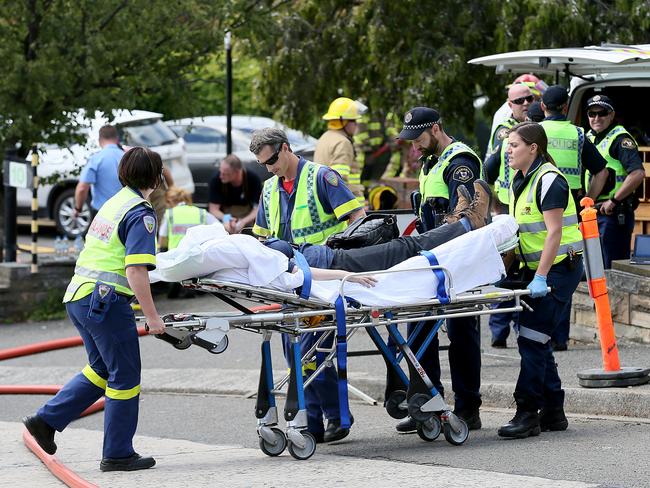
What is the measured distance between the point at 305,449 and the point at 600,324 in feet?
8.27

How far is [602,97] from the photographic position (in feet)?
35.9

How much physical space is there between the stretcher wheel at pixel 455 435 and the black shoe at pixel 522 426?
0.83 feet

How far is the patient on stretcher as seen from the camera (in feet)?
22.9

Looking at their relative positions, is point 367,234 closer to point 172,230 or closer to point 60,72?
point 172,230

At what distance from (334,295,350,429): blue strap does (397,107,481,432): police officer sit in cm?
80

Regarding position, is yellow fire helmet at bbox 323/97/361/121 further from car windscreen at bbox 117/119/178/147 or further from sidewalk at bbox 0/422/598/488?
car windscreen at bbox 117/119/178/147

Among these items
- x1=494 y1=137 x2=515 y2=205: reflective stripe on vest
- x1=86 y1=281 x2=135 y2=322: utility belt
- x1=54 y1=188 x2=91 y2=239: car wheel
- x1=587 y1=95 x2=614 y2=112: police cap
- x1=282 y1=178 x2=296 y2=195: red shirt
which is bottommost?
x1=54 y1=188 x2=91 y2=239: car wheel

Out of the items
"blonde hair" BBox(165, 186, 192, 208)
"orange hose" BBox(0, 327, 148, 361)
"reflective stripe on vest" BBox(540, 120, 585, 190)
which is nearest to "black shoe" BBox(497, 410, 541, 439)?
"reflective stripe on vest" BBox(540, 120, 585, 190)

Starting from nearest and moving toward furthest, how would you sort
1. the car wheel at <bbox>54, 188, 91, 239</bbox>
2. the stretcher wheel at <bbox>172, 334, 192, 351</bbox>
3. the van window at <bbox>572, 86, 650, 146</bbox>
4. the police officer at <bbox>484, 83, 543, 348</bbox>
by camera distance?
the stretcher wheel at <bbox>172, 334, 192, 351</bbox>
the police officer at <bbox>484, 83, 543, 348</bbox>
the van window at <bbox>572, 86, 650, 146</bbox>
the car wheel at <bbox>54, 188, 91, 239</bbox>

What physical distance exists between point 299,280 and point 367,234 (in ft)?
2.18

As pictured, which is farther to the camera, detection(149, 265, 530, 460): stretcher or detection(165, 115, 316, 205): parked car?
detection(165, 115, 316, 205): parked car

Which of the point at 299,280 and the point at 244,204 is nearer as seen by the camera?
the point at 299,280

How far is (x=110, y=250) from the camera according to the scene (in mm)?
7207

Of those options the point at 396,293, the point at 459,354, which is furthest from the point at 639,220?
the point at 396,293
